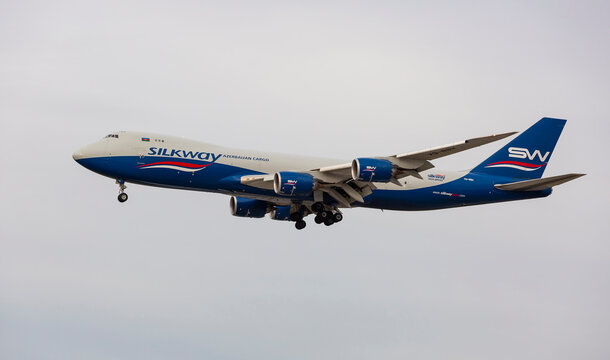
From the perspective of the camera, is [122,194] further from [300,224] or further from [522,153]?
[522,153]

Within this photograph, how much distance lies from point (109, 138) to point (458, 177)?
21983mm

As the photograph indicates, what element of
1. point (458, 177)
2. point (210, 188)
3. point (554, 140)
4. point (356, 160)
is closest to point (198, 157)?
point (210, 188)

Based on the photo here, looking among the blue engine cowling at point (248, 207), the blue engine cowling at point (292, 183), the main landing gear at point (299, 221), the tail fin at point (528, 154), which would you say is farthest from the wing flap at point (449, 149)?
the blue engine cowling at point (248, 207)

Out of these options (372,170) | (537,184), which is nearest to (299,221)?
(372,170)

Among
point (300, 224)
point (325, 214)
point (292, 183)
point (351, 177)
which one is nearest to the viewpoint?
point (292, 183)

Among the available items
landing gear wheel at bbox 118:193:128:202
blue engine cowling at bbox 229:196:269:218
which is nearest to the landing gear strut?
blue engine cowling at bbox 229:196:269:218

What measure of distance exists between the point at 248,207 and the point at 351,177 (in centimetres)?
976

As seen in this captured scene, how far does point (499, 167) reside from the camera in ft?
196

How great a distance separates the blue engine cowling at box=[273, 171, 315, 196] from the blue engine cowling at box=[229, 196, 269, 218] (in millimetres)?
7797

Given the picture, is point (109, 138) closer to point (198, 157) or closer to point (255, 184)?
point (198, 157)

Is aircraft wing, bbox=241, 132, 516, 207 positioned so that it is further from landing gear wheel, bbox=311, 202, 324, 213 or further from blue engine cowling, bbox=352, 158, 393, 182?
landing gear wheel, bbox=311, 202, 324, 213

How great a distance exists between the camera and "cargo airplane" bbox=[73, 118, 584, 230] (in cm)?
5144

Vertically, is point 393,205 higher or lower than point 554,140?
lower

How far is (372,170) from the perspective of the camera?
4988 centimetres
